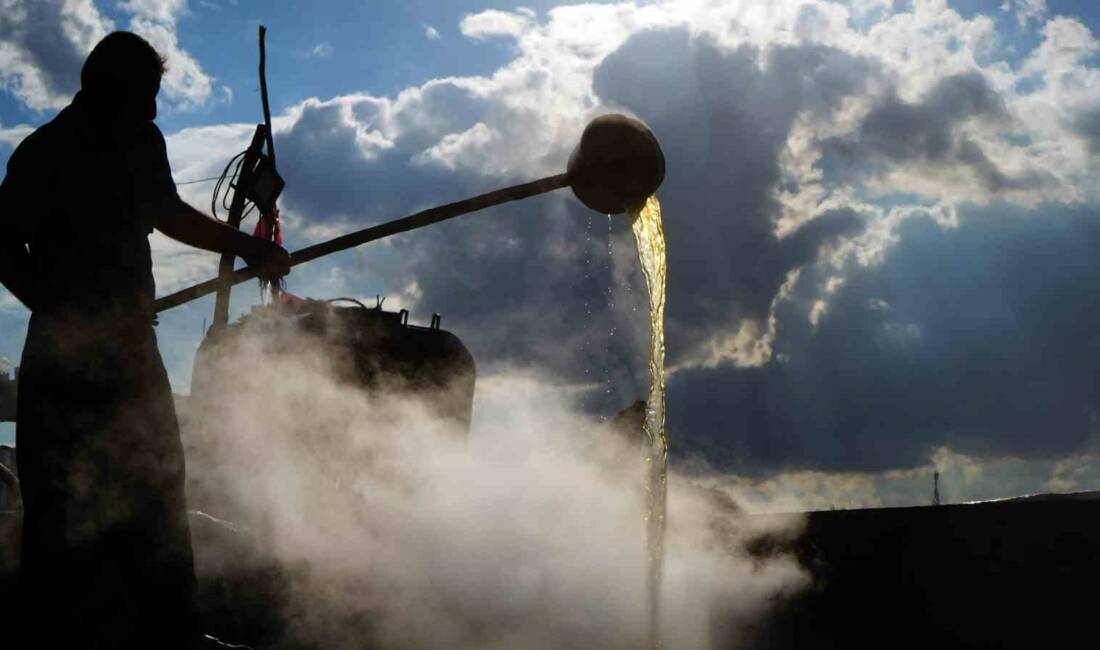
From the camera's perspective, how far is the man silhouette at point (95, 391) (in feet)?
7.86

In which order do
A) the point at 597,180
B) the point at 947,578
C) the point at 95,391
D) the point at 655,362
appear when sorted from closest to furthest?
the point at 95,391
the point at 597,180
the point at 947,578
the point at 655,362

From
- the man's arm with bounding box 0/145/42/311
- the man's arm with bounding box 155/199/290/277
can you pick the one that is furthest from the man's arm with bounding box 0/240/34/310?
the man's arm with bounding box 155/199/290/277

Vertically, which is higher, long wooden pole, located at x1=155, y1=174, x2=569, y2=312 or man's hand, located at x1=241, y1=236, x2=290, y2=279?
long wooden pole, located at x1=155, y1=174, x2=569, y2=312

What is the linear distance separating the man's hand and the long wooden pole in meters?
0.40

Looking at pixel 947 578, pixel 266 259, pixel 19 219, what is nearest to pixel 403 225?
pixel 266 259

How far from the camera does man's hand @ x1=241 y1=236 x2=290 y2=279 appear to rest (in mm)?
2875

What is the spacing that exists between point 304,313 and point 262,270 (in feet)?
19.5

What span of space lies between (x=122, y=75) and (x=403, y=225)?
113 cm

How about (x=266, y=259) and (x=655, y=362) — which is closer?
(x=266, y=259)

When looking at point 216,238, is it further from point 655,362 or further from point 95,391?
point 655,362

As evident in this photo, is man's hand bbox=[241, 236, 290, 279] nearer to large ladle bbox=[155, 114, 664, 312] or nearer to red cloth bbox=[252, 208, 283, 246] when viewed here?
large ladle bbox=[155, 114, 664, 312]

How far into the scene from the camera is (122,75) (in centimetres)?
267

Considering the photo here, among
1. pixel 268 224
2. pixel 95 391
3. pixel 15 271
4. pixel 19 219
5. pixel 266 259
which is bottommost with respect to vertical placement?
pixel 95 391

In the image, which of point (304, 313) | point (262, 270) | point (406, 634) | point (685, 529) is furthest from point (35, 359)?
point (304, 313)
